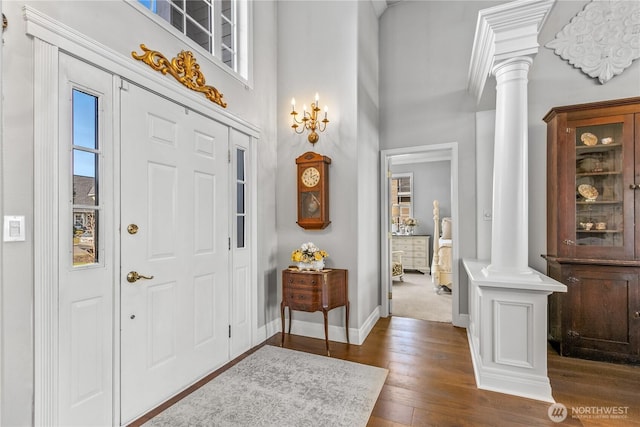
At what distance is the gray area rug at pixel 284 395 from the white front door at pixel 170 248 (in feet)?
0.80

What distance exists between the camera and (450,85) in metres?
3.82

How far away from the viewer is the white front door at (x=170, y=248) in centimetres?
204

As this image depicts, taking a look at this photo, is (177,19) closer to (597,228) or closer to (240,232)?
(240,232)

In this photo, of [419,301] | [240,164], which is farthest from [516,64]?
[419,301]

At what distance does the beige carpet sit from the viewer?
Answer: 4.15 meters

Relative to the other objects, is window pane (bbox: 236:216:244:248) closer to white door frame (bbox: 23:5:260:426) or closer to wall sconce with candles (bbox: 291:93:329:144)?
wall sconce with candles (bbox: 291:93:329:144)

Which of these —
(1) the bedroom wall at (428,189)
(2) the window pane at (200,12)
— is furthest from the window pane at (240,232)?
(1) the bedroom wall at (428,189)

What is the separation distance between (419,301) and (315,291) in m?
2.45

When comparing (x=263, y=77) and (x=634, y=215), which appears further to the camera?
(x=263, y=77)

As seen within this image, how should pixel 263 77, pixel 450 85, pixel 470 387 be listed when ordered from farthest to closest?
pixel 450 85, pixel 263 77, pixel 470 387

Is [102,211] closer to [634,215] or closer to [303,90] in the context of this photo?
[303,90]

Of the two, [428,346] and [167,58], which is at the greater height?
[167,58]

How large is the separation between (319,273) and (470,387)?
1.50 meters

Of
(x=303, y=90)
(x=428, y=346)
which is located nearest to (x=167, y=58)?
(x=303, y=90)
